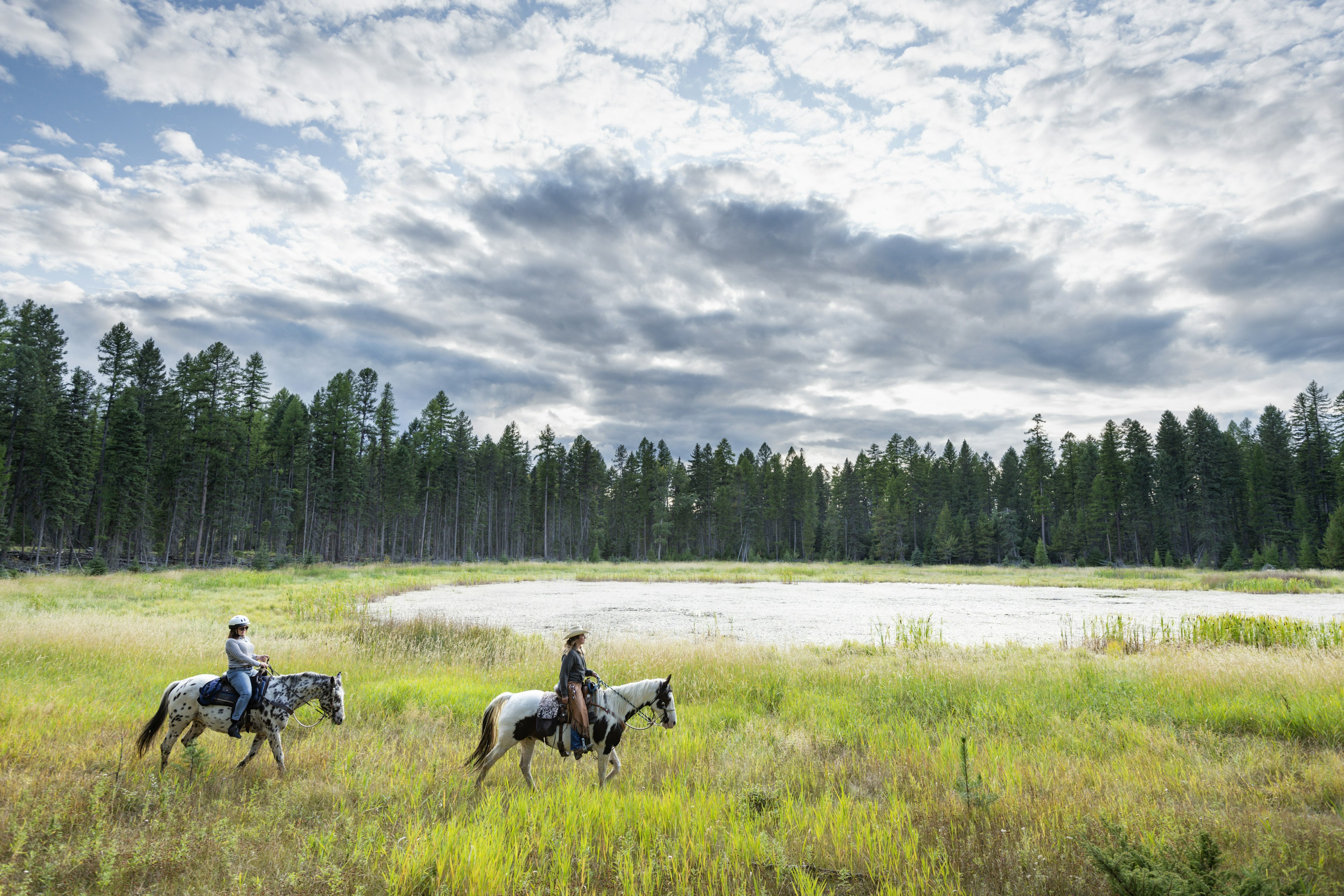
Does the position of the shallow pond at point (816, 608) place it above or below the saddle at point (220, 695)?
below

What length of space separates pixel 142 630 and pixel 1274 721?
76.0 feet

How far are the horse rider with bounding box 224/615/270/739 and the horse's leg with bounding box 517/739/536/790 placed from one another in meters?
3.02

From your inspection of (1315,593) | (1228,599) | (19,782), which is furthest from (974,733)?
(1315,593)

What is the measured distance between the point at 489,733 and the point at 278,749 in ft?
7.84

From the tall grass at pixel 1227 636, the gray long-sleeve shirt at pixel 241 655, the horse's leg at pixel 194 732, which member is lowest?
the tall grass at pixel 1227 636

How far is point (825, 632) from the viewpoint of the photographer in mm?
21766

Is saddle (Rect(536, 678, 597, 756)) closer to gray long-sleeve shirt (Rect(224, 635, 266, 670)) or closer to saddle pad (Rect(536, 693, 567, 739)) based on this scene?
saddle pad (Rect(536, 693, 567, 739))

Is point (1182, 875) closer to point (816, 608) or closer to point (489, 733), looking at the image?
point (489, 733)

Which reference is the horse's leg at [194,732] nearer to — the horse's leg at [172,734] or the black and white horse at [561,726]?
the horse's leg at [172,734]

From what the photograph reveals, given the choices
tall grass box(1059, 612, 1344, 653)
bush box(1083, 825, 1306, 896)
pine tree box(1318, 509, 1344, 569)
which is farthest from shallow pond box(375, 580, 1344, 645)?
pine tree box(1318, 509, 1344, 569)

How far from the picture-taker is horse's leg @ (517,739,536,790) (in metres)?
6.54

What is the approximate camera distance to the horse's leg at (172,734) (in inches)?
254

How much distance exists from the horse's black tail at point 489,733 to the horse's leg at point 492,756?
5 cm

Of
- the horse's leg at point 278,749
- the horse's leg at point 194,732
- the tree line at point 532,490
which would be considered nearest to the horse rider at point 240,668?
the horse's leg at point 278,749
